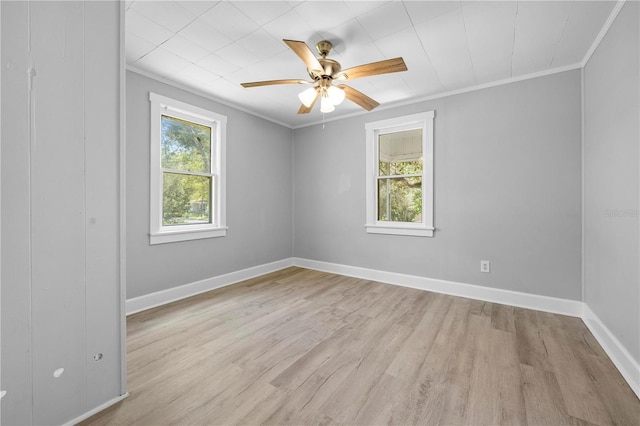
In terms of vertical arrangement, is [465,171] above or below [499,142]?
below

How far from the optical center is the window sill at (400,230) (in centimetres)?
350

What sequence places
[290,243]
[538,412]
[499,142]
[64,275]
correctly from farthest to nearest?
[290,243], [499,142], [538,412], [64,275]

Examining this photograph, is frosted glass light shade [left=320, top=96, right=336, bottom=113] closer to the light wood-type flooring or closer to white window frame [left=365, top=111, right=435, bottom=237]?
white window frame [left=365, top=111, right=435, bottom=237]

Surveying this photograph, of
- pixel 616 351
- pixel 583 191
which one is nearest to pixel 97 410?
pixel 616 351

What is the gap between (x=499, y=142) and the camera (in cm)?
304

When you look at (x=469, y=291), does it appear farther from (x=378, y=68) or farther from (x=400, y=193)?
(x=378, y=68)

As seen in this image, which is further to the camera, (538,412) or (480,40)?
(480,40)

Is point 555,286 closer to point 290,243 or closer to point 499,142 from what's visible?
point 499,142

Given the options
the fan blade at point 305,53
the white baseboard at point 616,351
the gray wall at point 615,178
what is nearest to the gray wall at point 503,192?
the gray wall at point 615,178

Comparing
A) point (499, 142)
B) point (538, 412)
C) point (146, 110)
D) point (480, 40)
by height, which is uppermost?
point (480, 40)

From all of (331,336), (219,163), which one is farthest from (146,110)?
(331,336)

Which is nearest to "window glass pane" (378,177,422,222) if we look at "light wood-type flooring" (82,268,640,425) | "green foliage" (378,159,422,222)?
"green foliage" (378,159,422,222)

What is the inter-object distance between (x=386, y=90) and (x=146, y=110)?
2725 mm

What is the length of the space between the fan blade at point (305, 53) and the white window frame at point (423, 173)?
6.16ft
